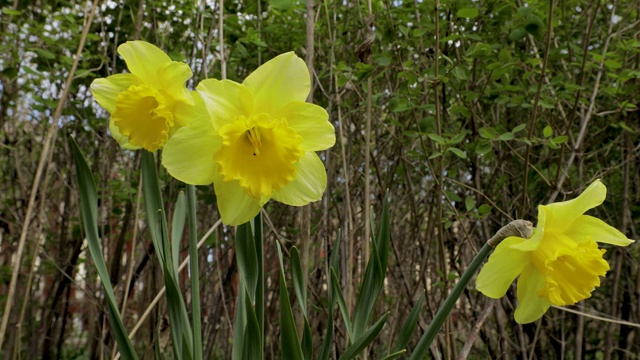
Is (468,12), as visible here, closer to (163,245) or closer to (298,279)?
(298,279)

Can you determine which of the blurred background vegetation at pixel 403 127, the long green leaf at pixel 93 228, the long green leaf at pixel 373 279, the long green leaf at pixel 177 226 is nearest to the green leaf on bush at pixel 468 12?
the blurred background vegetation at pixel 403 127

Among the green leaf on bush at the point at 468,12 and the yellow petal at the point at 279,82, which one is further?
the green leaf on bush at the point at 468,12

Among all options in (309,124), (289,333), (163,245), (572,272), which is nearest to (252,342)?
(289,333)

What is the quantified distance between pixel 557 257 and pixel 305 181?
0.92 ft

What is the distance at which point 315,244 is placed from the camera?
1.83m

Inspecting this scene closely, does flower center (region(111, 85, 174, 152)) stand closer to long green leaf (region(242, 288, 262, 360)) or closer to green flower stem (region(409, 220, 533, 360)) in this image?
long green leaf (region(242, 288, 262, 360))

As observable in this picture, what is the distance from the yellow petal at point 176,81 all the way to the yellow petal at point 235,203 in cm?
9

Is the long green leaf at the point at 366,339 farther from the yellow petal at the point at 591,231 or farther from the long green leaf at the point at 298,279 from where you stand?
the yellow petal at the point at 591,231

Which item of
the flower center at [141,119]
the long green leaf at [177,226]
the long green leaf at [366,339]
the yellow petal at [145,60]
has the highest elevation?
the yellow petal at [145,60]

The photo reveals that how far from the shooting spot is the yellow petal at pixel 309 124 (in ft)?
2.09

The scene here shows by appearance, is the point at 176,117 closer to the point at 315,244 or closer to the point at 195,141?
the point at 195,141

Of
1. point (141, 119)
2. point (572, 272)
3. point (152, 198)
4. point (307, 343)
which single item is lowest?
point (307, 343)

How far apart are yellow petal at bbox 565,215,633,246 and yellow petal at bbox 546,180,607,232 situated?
0.07 feet

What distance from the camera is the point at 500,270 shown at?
68 centimetres
